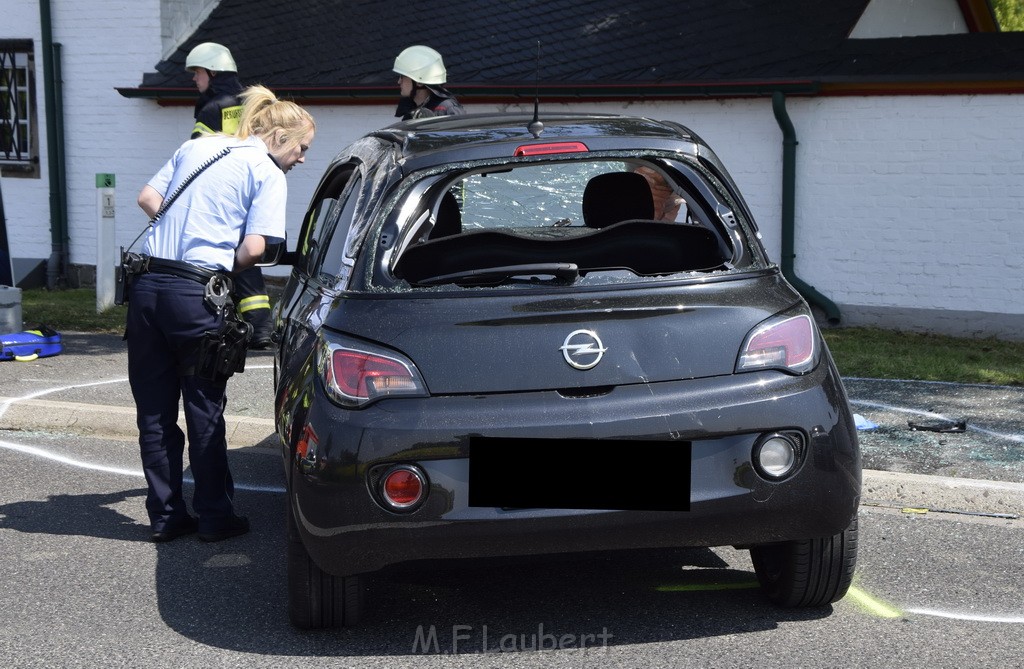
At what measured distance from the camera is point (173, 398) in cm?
526

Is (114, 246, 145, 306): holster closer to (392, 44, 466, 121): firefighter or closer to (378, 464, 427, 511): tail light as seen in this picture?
(378, 464, 427, 511): tail light

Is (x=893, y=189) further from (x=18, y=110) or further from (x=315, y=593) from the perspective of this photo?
(x=18, y=110)

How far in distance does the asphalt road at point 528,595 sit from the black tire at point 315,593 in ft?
0.22

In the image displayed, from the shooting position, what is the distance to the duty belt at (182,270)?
5.05m

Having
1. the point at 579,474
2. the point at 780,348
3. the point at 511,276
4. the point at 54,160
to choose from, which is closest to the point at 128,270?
the point at 511,276

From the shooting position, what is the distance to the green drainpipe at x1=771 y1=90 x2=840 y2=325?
11906 mm

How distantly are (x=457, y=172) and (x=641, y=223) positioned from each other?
75cm

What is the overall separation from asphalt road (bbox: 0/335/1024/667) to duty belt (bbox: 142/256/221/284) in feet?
3.61

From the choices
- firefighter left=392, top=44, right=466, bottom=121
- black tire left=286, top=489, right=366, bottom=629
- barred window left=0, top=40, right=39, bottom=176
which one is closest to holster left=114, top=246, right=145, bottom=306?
black tire left=286, top=489, right=366, bottom=629

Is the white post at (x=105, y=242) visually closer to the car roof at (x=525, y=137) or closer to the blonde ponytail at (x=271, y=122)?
the blonde ponytail at (x=271, y=122)

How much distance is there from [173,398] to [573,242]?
177cm

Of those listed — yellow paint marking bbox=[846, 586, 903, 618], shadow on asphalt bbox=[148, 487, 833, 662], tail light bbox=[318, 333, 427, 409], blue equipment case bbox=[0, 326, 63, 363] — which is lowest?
blue equipment case bbox=[0, 326, 63, 363]

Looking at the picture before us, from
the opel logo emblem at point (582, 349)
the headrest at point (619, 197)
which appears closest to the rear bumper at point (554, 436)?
the opel logo emblem at point (582, 349)

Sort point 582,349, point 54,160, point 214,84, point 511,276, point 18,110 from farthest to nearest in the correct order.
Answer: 1. point 18,110
2. point 54,160
3. point 214,84
4. point 511,276
5. point 582,349
